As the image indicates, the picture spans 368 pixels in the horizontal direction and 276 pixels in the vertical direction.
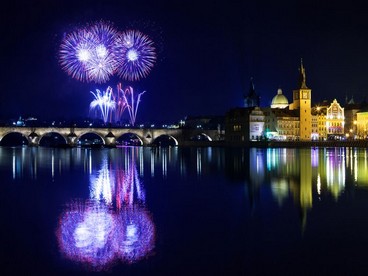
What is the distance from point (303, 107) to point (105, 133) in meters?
48.6

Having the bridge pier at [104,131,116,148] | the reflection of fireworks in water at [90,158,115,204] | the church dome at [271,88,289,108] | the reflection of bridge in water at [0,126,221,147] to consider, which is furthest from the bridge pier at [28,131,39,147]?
the reflection of fireworks in water at [90,158,115,204]

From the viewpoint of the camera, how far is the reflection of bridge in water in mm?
114488

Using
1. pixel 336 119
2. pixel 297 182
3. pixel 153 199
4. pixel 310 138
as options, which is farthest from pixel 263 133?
pixel 153 199

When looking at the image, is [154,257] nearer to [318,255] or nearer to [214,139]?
[318,255]

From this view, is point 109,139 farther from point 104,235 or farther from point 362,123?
point 104,235

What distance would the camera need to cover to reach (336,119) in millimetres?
133750

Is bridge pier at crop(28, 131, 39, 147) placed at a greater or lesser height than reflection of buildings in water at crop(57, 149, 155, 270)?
greater

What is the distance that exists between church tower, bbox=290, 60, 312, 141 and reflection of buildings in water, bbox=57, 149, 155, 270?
354ft

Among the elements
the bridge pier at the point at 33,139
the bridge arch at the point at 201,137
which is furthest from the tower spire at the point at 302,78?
the bridge pier at the point at 33,139

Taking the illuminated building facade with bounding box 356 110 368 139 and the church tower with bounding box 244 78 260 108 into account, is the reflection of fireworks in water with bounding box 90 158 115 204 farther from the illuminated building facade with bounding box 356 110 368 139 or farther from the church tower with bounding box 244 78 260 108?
the church tower with bounding box 244 78 260 108

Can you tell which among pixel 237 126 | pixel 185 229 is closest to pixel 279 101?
pixel 237 126

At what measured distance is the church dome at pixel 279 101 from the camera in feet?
495

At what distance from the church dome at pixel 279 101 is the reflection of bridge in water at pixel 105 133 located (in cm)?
2372

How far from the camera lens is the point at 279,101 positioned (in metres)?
152
